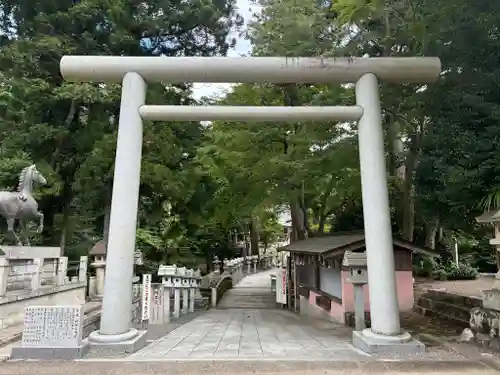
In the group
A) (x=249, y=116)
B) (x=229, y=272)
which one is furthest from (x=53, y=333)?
(x=229, y=272)

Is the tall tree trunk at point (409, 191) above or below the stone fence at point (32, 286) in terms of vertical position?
above

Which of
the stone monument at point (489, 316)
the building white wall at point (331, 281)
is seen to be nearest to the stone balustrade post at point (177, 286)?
the building white wall at point (331, 281)

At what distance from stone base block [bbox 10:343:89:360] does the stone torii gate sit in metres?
0.53

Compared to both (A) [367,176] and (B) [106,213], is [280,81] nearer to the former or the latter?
(A) [367,176]

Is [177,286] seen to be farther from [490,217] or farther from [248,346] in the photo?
[490,217]

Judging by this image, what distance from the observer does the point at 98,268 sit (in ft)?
49.2

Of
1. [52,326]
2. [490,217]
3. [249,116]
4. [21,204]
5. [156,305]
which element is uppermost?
[249,116]

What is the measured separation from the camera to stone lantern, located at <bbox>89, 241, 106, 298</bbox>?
49.1 feet

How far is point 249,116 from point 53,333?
4.68m

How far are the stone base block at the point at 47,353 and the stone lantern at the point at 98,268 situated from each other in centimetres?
942

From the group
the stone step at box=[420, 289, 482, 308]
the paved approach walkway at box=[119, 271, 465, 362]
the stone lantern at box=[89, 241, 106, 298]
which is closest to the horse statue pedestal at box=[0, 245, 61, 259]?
the stone lantern at box=[89, 241, 106, 298]

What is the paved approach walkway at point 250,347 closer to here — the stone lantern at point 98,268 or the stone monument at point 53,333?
the stone monument at point 53,333

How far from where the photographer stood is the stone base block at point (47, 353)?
18.5ft

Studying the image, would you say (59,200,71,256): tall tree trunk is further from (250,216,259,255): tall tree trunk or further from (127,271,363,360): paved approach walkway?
(250,216,259,255): tall tree trunk
